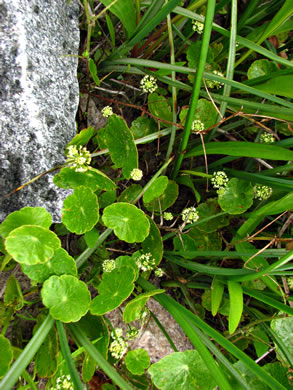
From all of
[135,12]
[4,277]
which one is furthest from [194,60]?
[4,277]

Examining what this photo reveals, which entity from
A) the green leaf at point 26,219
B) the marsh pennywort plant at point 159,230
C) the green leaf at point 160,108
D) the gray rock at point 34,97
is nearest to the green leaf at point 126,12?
the marsh pennywort plant at point 159,230

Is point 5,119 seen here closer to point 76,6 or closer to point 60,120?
point 60,120

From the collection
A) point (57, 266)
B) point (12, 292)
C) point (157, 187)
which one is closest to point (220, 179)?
point (157, 187)

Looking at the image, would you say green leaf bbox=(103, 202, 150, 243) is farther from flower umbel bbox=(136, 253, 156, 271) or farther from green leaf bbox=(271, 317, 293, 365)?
green leaf bbox=(271, 317, 293, 365)

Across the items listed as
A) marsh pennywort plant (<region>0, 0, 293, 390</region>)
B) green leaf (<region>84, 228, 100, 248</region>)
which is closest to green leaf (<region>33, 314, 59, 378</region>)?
marsh pennywort plant (<region>0, 0, 293, 390</region>)

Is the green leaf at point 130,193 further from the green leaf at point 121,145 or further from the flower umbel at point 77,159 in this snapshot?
the flower umbel at point 77,159

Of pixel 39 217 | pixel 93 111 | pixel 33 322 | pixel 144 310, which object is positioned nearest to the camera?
pixel 39 217

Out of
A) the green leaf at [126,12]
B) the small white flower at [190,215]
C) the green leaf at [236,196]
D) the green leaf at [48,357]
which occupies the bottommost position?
the green leaf at [48,357]
